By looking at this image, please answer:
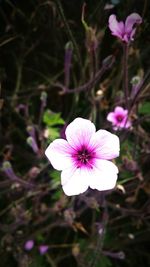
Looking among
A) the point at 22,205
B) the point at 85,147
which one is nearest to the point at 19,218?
the point at 22,205

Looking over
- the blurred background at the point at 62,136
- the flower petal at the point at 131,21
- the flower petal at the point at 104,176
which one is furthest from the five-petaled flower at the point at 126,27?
the flower petal at the point at 104,176

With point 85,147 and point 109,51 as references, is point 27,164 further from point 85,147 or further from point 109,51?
point 85,147

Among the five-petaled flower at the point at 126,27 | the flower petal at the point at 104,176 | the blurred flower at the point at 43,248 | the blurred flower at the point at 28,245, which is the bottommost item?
the blurred flower at the point at 43,248

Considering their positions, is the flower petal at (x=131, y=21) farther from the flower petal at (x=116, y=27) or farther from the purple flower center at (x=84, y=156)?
the purple flower center at (x=84, y=156)

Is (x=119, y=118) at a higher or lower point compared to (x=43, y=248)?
higher

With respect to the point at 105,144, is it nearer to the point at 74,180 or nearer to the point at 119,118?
the point at 74,180

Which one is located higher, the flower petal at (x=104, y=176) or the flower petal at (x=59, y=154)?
the flower petal at (x=59, y=154)

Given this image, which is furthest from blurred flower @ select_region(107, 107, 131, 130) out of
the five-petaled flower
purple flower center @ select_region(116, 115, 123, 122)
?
the five-petaled flower

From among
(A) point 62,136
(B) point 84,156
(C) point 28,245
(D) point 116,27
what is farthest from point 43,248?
(D) point 116,27

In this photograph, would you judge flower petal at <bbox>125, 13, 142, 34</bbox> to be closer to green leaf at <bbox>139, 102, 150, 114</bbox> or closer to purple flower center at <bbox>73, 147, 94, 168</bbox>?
purple flower center at <bbox>73, 147, 94, 168</bbox>
